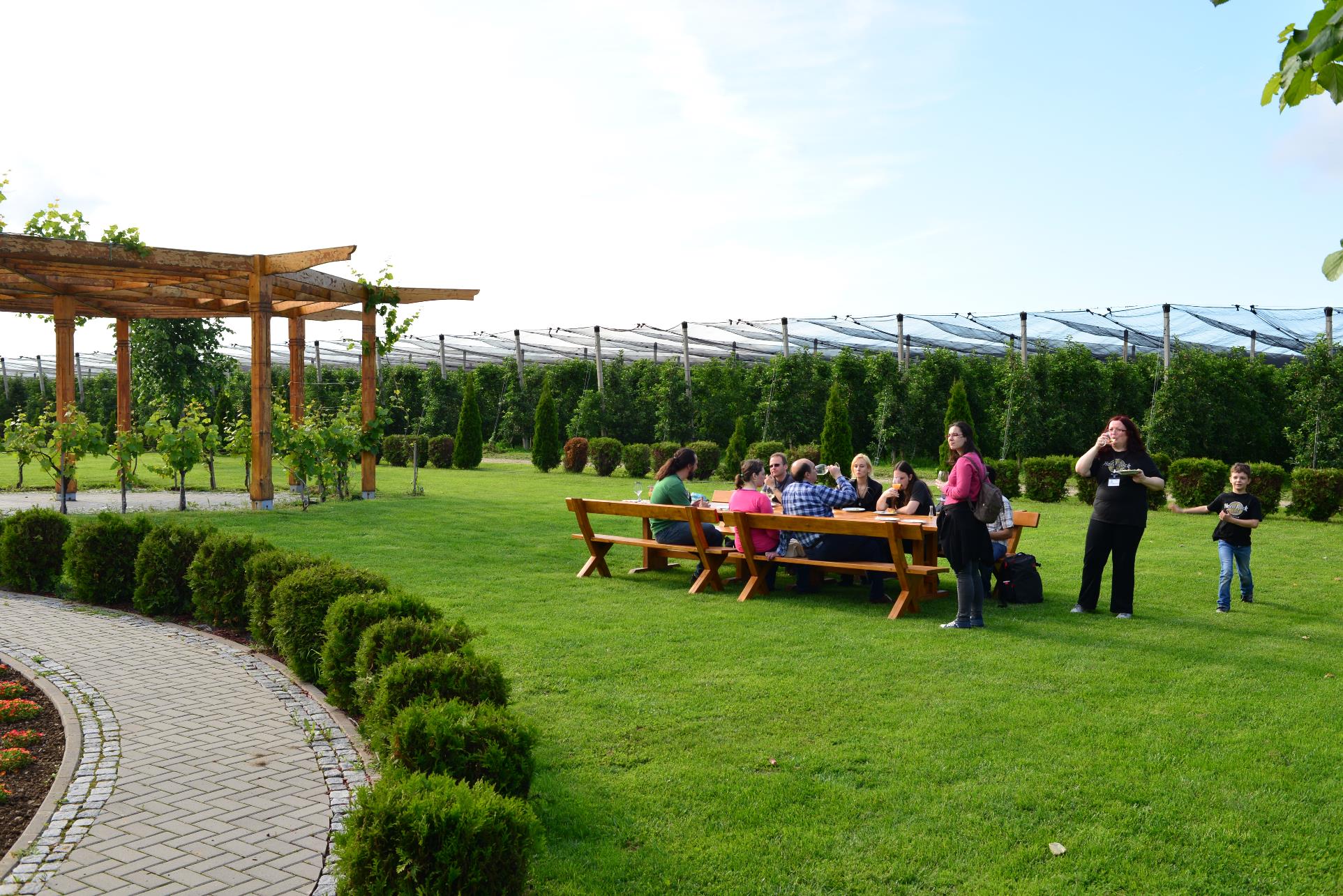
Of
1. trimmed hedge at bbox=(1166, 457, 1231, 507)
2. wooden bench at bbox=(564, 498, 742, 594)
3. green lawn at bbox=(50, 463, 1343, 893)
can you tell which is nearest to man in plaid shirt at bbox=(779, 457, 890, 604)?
green lawn at bbox=(50, 463, 1343, 893)

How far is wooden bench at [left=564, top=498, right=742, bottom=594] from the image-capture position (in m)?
8.95

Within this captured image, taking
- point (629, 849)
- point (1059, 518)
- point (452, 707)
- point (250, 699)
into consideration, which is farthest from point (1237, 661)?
point (1059, 518)

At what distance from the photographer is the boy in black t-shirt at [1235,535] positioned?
8.21 meters

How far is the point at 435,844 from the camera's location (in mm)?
3045

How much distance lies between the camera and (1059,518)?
1427cm

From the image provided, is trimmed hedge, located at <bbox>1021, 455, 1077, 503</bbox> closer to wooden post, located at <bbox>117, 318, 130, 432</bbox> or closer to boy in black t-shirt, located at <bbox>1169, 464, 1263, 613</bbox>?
boy in black t-shirt, located at <bbox>1169, 464, 1263, 613</bbox>

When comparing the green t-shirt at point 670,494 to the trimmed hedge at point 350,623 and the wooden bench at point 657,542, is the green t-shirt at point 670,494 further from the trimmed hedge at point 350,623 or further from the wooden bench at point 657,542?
the trimmed hedge at point 350,623

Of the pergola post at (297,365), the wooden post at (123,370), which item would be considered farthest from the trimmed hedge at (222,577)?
the wooden post at (123,370)

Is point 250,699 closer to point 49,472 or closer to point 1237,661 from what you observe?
point 1237,661

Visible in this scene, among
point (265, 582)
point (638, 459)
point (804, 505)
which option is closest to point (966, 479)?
point (804, 505)

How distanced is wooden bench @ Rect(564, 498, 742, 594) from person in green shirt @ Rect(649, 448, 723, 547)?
0.09 metres

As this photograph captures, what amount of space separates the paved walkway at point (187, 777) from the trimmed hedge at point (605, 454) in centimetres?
1617

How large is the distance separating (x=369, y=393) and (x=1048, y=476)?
1115cm

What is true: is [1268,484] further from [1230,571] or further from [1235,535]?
[1230,571]
